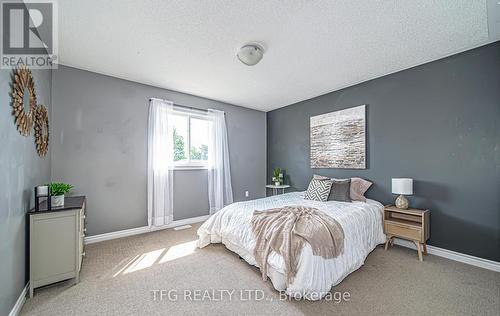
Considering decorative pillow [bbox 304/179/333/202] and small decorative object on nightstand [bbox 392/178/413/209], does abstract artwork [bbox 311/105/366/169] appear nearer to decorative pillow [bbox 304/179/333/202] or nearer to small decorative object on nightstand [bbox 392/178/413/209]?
decorative pillow [bbox 304/179/333/202]

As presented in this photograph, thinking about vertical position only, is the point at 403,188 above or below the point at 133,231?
above

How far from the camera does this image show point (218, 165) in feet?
14.5

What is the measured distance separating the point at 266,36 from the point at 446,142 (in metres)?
2.68

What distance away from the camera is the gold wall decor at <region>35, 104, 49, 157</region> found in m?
2.22

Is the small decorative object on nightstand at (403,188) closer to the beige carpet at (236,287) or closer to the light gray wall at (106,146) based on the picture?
the beige carpet at (236,287)

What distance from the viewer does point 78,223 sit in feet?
6.60

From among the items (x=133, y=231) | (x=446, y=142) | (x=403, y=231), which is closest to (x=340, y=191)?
(x=403, y=231)

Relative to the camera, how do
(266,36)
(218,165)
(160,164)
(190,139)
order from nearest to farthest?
(266,36) < (160,164) < (190,139) < (218,165)

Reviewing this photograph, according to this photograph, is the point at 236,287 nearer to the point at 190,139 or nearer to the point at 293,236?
the point at 293,236

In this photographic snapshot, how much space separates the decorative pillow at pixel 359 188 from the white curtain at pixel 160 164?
3152 millimetres

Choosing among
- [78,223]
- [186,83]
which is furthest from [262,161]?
[78,223]

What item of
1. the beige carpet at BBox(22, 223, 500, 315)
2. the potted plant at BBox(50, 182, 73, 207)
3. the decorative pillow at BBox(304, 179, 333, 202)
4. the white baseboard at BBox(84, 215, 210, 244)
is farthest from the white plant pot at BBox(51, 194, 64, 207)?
the decorative pillow at BBox(304, 179, 333, 202)

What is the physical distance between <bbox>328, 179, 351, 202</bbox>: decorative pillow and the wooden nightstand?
21.0 inches

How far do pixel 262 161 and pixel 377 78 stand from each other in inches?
119
